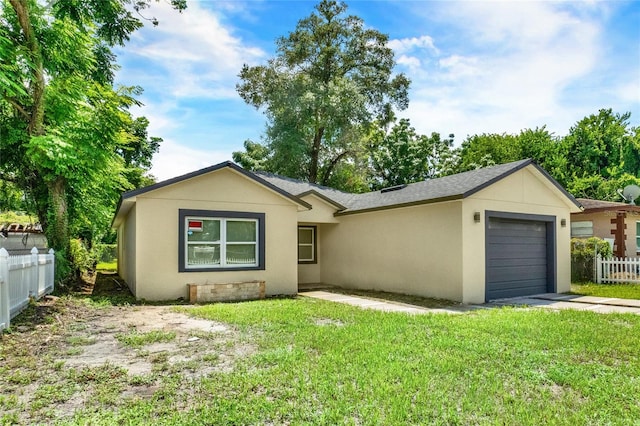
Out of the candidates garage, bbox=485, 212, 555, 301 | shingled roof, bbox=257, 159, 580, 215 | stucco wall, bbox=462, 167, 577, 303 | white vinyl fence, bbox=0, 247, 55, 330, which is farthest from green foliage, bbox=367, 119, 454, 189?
white vinyl fence, bbox=0, 247, 55, 330

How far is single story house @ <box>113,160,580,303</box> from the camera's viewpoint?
10.1m

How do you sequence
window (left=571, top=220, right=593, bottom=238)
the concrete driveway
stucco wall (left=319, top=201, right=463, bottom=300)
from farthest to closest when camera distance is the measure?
window (left=571, top=220, right=593, bottom=238) → stucco wall (left=319, top=201, right=463, bottom=300) → the concrete driveway

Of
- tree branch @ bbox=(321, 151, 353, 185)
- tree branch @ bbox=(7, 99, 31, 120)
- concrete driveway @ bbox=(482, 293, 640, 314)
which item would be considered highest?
tree branch @ bbox=(321, 151, 353, 185)

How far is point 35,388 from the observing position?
13.2ft

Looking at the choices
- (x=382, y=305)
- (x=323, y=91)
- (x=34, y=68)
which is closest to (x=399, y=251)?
(x=382, y=305)

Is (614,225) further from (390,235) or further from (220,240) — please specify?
(220,240)

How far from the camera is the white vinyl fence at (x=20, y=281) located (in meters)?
6.18

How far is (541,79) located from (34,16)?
49.5 ft

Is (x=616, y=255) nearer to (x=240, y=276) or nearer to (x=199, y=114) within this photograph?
(x=240, y=276)

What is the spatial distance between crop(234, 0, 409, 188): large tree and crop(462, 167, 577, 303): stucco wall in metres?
16.2

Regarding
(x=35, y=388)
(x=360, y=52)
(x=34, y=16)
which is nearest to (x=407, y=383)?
(x=35, y=388)

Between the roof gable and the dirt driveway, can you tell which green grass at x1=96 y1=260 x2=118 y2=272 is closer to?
the roof gable

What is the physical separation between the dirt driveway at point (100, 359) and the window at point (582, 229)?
16.4 metres

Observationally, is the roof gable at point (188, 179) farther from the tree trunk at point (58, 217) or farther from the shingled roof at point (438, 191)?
the shingled roof at point (438, 191)
